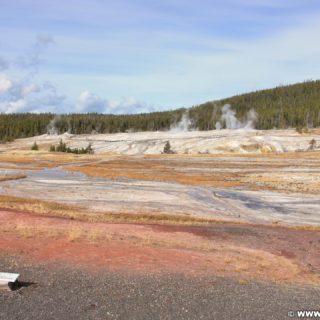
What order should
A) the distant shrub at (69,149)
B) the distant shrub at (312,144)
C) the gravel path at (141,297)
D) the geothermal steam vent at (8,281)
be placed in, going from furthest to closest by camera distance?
the distant shrub at (69,149), the distant shrub at (312,144), the geothermal steam vent at (8,281), the gravel path at (141,297)

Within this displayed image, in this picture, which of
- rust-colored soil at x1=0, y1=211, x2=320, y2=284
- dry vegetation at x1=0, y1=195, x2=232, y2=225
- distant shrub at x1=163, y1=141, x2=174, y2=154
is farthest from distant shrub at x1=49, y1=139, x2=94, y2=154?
rust-colored soil at x1=0, y1=211, x2=320, y2=284

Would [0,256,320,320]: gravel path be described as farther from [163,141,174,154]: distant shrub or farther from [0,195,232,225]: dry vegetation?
[163,141,174,154]: distant shrub

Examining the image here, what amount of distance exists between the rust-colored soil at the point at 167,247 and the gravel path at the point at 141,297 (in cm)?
151

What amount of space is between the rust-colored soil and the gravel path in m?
1.51

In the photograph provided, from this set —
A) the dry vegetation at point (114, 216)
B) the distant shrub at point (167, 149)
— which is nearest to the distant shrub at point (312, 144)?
the distant shrub at point (167, 149)

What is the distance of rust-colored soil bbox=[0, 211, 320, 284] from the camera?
63.5 ft

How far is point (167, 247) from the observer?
2336cm

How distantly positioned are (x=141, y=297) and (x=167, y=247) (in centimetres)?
860

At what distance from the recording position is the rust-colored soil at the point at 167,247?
762 inches

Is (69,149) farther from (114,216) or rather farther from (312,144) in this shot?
(114,216)

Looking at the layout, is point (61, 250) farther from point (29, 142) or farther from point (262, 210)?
point (29, 142)

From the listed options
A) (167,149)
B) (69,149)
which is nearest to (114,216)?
(167,149)

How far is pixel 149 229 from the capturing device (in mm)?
28578

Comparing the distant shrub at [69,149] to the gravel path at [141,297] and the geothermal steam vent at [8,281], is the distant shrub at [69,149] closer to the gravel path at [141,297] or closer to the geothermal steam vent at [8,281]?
the gravel path at [141,297]
